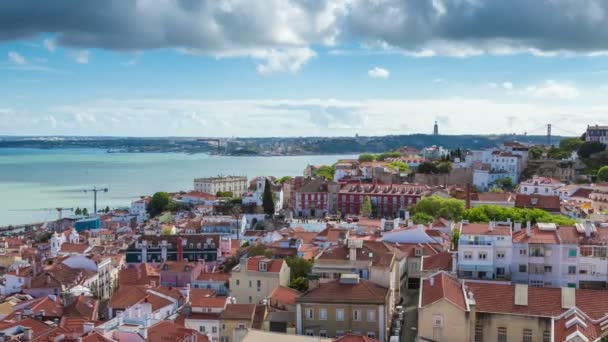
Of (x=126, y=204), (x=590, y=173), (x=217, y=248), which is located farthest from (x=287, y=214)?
(x=126, y=204)

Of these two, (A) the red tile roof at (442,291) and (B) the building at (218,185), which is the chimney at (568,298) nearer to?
(A) the red tile roof at (442,291)

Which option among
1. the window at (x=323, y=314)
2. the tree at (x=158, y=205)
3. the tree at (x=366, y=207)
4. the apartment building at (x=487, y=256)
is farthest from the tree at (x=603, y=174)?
the window at (x=323, y=314)

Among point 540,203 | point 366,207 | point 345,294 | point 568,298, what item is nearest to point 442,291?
point 345,294

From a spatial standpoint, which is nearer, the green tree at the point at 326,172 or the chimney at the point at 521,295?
the chimney at the point at 521,295

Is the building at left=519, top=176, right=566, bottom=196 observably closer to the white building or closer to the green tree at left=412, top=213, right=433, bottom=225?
the green tree at left=412, top=213, right=433, bottom=225

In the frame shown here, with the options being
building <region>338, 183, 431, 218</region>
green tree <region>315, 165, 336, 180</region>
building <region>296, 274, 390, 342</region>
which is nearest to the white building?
building <region>338, 183, 431, 218</region>

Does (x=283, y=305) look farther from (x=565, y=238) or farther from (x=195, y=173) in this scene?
(x=195, y=173)

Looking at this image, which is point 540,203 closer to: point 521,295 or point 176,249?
point 176,249
